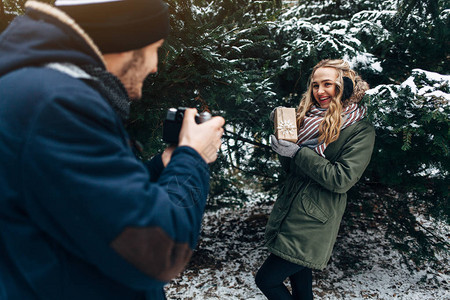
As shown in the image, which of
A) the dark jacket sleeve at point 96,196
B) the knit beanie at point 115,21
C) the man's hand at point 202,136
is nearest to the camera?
the dark jacket sleeve at point 96,196

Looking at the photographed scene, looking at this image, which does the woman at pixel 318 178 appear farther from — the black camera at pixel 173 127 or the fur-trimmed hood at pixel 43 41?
the fur-trimmed hood at pixel 43 41

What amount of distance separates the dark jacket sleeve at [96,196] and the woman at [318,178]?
1470mm

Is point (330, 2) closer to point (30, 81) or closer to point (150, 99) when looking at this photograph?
point (150, 99)

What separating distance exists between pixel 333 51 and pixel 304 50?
1.04 feet

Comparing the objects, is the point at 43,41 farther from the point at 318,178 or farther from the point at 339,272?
the point at 339,272

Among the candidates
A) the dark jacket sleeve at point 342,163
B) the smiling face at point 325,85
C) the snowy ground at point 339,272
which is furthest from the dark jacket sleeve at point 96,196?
the snowy ground at point 339,272

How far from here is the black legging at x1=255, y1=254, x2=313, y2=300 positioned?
7.14 feet

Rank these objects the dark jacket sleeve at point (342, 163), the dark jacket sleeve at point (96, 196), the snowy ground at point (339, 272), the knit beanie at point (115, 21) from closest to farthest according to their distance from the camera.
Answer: the dark jacket sleeve at point (96, 196)
the knit beanie at point (115, 21)
the dark jacket sleeve at point (342, 163)
the snowy ground at point (339, 272)

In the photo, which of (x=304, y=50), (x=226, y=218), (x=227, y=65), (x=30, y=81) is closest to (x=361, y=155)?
(x=227, y=65)

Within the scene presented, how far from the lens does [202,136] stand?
1.03 meters

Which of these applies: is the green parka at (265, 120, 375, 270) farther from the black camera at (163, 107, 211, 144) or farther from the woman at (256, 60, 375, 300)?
the black camera at (163, 107, 211, 144)

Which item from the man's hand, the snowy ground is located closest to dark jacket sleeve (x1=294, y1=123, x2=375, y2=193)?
the man's hand

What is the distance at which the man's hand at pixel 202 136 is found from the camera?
1011mm

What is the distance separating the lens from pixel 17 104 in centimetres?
72
